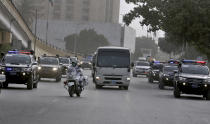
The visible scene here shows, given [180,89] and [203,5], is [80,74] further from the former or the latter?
[203,5]

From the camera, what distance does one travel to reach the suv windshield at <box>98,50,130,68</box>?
35531mm

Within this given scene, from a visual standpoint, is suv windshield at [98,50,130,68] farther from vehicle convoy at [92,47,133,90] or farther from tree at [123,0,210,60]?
tree at [123,0,210,60]

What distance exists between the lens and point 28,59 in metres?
31.6

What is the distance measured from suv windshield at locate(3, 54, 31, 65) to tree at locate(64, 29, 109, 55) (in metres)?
145

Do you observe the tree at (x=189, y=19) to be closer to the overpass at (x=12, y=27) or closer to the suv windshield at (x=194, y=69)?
the overpass at (x=12, y=27)

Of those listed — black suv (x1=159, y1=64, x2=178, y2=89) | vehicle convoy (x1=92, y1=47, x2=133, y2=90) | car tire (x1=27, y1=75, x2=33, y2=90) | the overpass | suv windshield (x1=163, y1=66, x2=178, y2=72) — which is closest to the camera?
car tire (x1=27, y1=75, x2=33, y2=90)

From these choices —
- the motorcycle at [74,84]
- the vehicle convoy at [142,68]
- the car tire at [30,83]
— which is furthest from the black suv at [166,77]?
the vehicle convoy at [142,68]

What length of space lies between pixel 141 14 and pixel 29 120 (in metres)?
40.9

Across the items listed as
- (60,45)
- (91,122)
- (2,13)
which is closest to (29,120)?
(91,122)

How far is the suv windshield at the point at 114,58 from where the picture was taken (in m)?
35.5

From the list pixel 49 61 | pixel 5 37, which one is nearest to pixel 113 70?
pixel 49 61

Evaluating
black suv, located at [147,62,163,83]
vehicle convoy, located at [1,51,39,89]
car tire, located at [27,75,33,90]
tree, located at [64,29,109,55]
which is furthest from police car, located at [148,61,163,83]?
tree, located at [64,29,109,55]

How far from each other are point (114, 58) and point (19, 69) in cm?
701

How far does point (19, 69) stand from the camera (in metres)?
30.5
